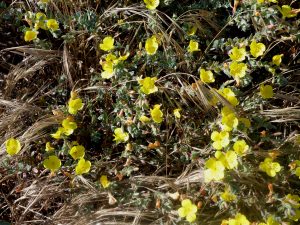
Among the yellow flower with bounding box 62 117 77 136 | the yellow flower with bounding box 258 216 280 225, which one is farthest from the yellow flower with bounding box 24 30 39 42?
the yellow flower with bounding box 258 216 280 225

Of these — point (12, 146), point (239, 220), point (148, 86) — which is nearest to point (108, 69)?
point (148, 86)

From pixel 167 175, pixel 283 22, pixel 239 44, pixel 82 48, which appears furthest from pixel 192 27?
pixel 167 175

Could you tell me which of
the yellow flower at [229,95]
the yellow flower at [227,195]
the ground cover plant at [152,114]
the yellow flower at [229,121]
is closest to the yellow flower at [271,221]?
the ground cover plant at [152,114]

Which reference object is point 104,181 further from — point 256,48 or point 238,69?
point 256,48

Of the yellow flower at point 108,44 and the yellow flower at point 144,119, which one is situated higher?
the yellow flower at point 108,44

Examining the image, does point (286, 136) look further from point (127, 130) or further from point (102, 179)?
point (102, 179)

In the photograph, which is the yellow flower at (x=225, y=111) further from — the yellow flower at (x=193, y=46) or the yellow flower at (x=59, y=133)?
the yellow flower at (x=59, y=133)
